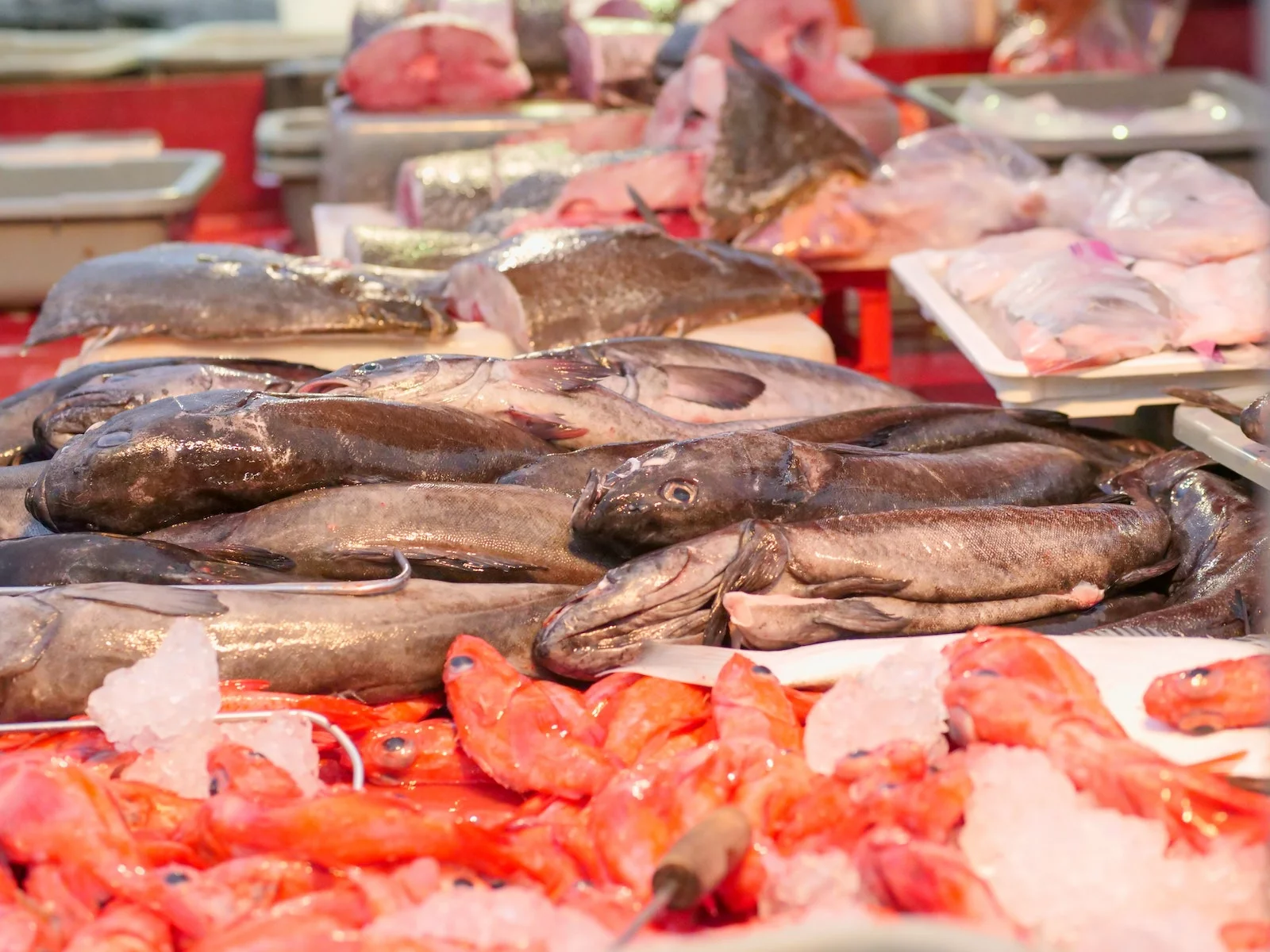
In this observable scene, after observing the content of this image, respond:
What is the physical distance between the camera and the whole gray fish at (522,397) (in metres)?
3.14

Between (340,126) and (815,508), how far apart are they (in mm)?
4560

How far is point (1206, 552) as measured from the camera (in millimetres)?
2764

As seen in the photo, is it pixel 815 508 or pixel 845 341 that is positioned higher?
pixel 815 508

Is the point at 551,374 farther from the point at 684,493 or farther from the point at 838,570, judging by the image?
the point at 838,570

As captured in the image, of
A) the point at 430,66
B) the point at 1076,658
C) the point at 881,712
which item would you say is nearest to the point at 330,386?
the point at 881,712

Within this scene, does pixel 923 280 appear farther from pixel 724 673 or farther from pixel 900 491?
pixel 724 673

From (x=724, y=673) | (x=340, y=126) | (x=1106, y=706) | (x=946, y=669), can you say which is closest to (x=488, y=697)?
(x=724, y=673)

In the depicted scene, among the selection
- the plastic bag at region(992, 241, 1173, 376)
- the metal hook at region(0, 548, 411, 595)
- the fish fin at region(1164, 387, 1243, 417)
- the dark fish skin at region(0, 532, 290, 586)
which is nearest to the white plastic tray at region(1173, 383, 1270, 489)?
the fish fin at region(1164, 387, 1243, 417)

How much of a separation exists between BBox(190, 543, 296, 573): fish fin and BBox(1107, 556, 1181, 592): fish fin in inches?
63.2

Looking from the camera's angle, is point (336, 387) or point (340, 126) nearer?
point (336, 387)

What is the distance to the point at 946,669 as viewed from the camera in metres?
2.10

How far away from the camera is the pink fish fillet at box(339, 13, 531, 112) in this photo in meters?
6.60

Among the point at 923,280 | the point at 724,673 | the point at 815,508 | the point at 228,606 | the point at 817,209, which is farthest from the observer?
the point at 817,209

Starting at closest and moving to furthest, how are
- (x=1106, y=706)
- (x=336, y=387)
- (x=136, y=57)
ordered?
Result: (x=1106, y=706) < (x=336, y=387) < (x=136, y=57)
